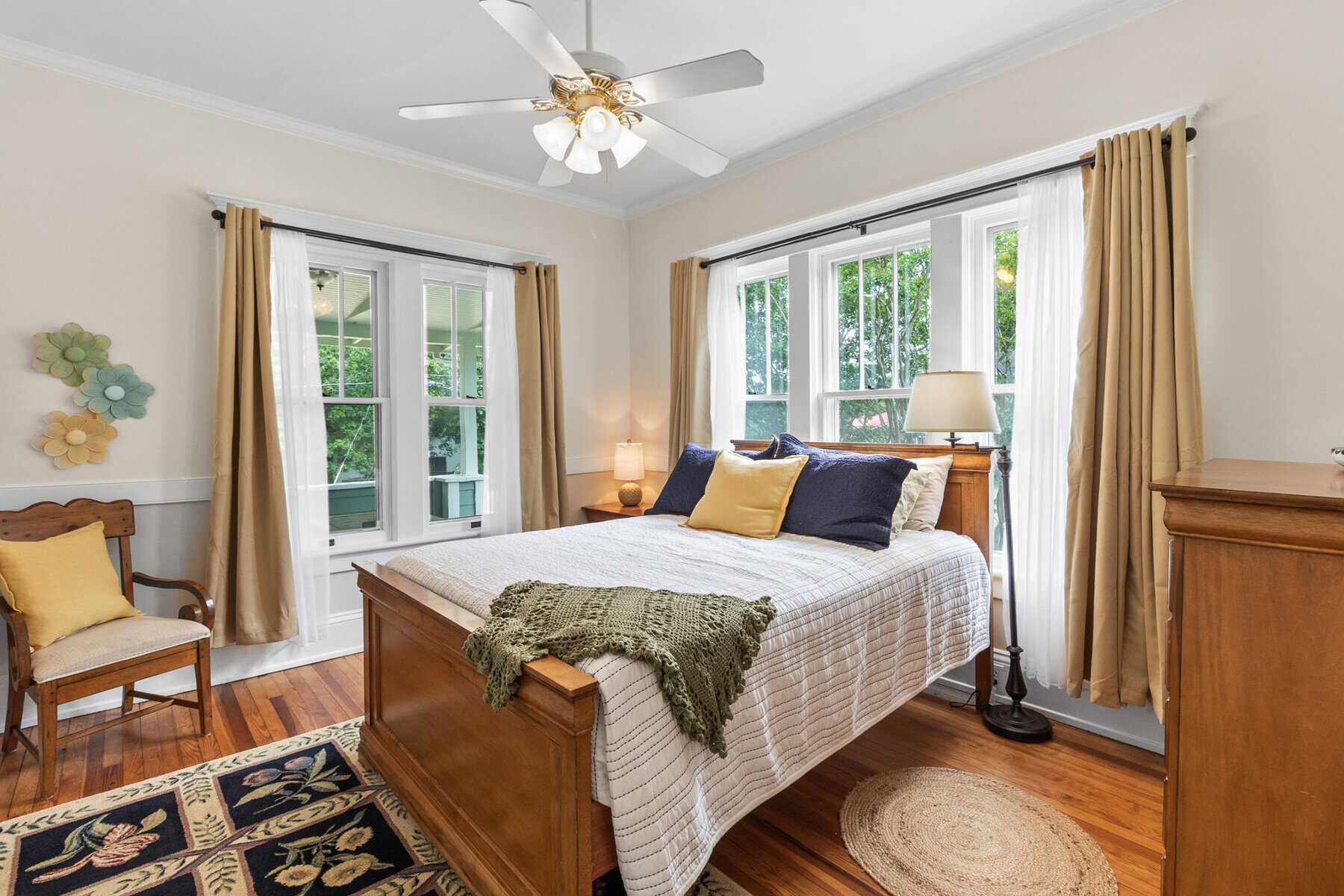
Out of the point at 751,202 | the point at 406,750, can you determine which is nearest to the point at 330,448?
the point at 406,750

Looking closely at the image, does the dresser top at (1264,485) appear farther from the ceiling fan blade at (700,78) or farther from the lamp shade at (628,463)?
the lamp shade at (628,463)

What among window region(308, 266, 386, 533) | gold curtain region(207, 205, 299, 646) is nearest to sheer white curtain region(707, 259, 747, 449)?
window region(308, 266, 386, 533)

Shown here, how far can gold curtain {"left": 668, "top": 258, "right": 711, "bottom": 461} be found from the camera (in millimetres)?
4074

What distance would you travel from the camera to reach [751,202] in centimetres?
384

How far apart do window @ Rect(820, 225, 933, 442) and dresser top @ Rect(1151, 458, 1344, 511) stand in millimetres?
1723

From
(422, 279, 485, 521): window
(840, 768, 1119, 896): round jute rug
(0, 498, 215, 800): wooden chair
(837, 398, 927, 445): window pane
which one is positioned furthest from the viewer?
(422, 279, 485, 521): window

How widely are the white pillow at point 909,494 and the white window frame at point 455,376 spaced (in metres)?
2.53

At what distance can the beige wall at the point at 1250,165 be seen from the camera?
2.06 meters

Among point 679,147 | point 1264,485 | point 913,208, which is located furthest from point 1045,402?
point 679,147

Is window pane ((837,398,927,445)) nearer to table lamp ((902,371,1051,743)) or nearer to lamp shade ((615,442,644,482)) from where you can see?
table lamp ((902,371,1051,743))

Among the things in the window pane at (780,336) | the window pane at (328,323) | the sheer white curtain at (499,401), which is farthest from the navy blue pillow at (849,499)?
the window pane at (328,323)

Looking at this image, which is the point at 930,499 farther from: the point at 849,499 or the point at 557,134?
the point at 557,134

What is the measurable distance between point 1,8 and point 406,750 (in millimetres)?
3083

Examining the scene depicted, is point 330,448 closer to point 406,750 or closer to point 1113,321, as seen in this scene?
point 406,750
